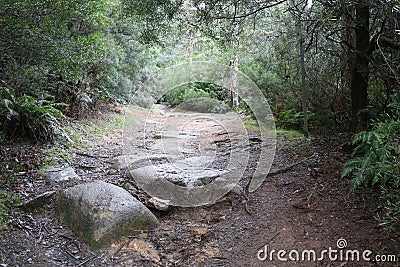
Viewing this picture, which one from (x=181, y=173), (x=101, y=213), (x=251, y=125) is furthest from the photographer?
(x=251, y=125)

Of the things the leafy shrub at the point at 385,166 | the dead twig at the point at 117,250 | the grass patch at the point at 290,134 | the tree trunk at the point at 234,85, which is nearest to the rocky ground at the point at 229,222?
the dead twig at the point at 117,250

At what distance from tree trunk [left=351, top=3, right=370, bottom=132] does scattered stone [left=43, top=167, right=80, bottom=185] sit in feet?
13.5

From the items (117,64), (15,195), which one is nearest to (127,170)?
(15,195)

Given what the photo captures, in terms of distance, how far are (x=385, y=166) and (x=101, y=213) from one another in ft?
9.40

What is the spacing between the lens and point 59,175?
5.40m

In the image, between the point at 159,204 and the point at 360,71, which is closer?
the point at 159,204

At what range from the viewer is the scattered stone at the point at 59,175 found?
17.2 ft

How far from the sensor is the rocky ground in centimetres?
345

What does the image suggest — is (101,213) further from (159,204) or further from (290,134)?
(290,134)

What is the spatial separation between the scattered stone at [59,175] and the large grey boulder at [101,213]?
0.86 metres

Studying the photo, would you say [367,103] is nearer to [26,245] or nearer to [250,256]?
[250,256]

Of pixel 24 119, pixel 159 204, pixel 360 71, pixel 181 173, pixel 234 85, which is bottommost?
pixel 159 204

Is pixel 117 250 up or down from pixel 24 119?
down

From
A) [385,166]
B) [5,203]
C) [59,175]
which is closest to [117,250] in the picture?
[5,203]
